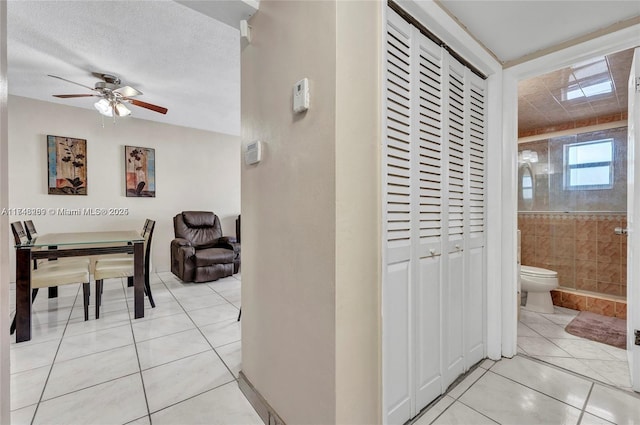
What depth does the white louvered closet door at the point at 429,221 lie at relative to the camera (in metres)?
1.30

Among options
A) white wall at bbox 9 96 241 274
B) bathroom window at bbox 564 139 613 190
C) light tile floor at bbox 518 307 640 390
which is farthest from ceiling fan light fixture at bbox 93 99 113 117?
bathroom window at bbox 564 139 613 190

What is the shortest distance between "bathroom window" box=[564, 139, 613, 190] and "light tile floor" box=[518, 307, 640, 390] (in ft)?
5.51

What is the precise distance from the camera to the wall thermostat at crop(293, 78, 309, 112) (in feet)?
3.54

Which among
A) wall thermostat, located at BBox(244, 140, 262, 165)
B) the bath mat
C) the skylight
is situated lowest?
the bath mat

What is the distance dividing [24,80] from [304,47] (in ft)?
13.1

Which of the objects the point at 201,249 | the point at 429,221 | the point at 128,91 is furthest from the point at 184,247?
the point at 429,221

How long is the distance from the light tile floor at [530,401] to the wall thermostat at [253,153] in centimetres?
154

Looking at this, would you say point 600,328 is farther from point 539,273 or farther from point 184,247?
point 184,247

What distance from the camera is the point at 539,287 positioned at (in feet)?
9.60

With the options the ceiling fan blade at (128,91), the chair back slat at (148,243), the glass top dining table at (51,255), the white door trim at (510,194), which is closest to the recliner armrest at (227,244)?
the chair back slat at (148,243)

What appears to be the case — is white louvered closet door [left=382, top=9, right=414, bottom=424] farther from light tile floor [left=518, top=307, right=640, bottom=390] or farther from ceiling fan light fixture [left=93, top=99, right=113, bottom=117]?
ceiling fan light fixture [left=93, top=99, right=113, bottom=117]

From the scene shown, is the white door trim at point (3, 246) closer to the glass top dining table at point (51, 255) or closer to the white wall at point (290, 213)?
the white wall at point (290, 213)

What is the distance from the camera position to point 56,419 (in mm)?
1437

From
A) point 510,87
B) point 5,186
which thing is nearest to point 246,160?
point 5,186
